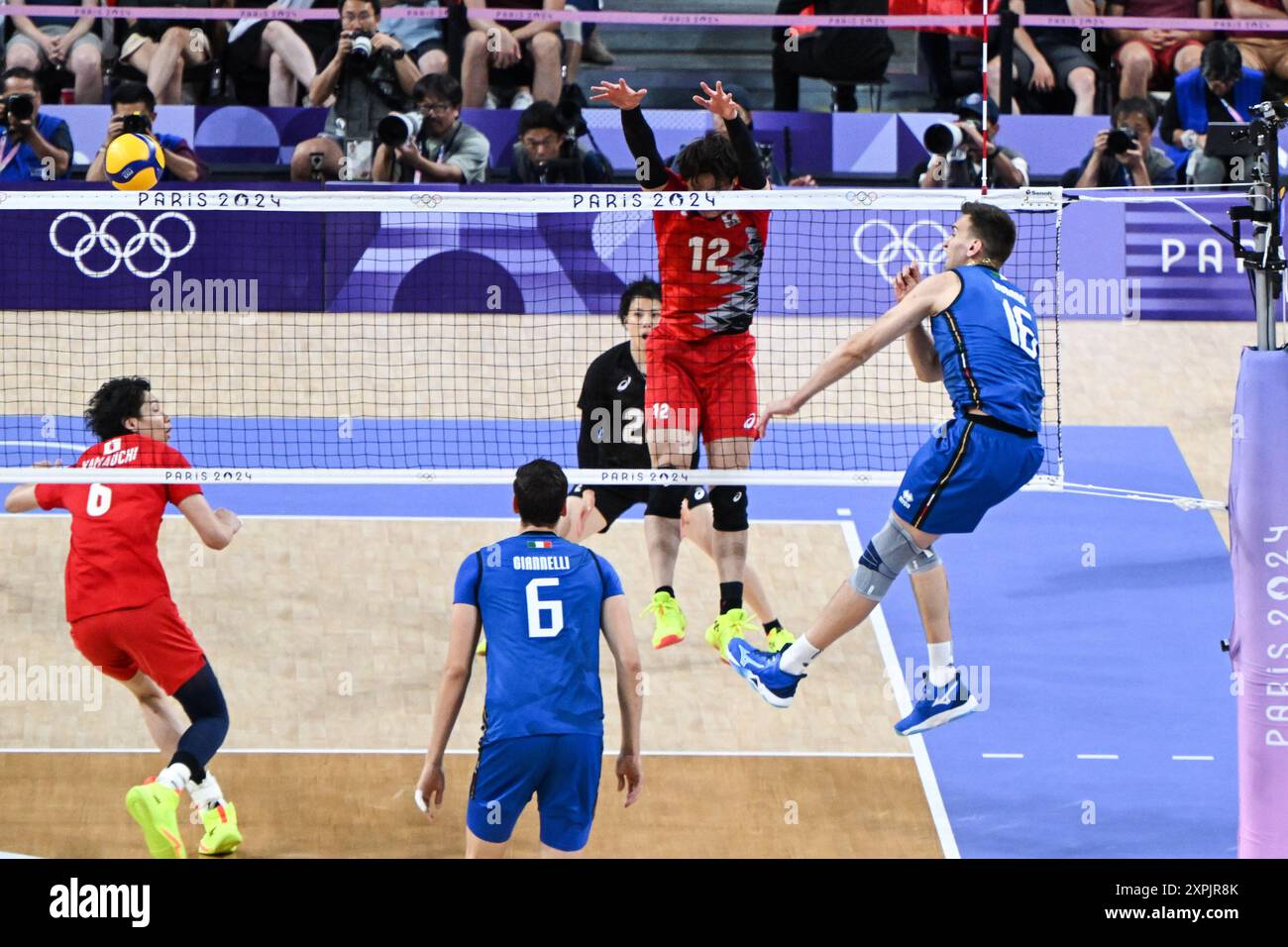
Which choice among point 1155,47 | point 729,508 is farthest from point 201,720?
point 1155,47

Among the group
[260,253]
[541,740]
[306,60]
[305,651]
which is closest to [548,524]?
[541,740]

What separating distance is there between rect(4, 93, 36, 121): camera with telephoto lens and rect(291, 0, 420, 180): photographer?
2.30 m

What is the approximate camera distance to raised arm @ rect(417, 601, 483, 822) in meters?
8.91

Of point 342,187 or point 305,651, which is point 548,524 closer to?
point 305,651

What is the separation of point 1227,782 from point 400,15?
11.9 m

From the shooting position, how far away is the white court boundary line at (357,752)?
11.9 meters

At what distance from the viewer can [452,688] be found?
8906 millimetres

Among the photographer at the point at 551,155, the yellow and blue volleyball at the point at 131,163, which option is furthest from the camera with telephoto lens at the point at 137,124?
the photographer at the point at 551,155

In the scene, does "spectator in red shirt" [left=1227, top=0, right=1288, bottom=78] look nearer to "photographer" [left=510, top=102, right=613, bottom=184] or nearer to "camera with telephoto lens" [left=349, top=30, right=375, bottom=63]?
"photographer" [left=510, top=102, right=613, bottom=184]

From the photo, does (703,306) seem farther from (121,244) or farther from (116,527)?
(121,244)

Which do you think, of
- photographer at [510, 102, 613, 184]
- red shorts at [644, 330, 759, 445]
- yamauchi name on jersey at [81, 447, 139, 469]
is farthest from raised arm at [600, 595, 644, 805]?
photographer at [510, 102, 613, 184]

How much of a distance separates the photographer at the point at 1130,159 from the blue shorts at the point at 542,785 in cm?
1119

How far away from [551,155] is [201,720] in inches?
348

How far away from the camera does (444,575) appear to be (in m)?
14.6
